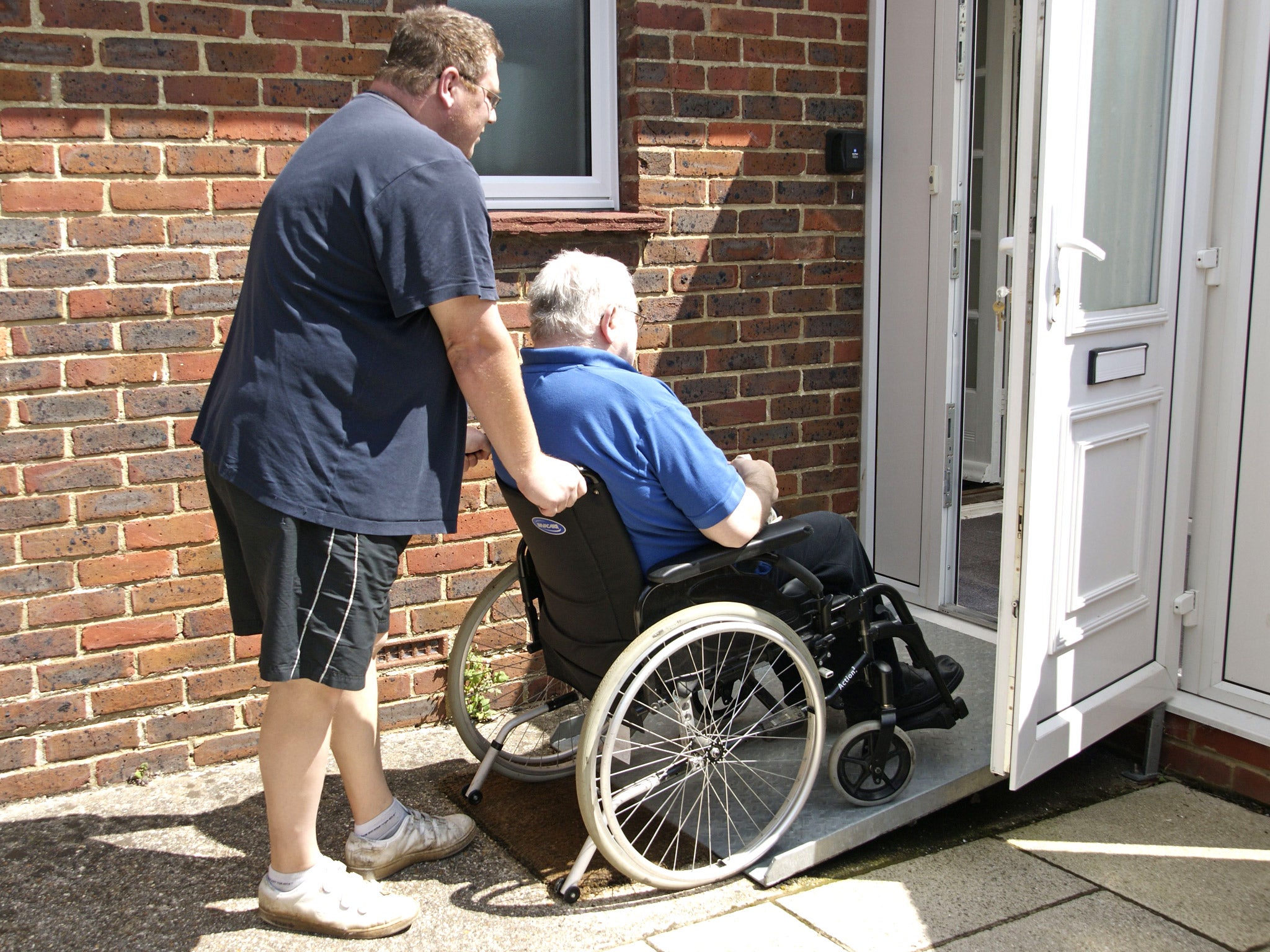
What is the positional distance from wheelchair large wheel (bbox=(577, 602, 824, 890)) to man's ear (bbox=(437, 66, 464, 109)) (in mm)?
1119

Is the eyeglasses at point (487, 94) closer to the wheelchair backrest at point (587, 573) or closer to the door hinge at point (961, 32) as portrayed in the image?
the wheelchair backrest at point (587, 573)

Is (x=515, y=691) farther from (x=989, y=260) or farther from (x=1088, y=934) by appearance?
(x=989, y=260)

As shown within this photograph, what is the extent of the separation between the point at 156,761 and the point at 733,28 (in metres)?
2.79

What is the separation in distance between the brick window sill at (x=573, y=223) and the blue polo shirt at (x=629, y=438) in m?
0.98

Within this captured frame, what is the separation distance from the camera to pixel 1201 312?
304cm

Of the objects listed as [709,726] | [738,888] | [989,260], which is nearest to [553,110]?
[709,726]

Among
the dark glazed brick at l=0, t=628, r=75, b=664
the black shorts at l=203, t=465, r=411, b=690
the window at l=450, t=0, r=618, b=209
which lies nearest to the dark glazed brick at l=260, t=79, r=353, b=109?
the window at l=450, t=0, r=618, b=209

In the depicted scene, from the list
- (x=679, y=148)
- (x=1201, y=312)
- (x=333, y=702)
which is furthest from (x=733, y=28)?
(x=333, y=702)

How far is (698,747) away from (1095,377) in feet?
4.24

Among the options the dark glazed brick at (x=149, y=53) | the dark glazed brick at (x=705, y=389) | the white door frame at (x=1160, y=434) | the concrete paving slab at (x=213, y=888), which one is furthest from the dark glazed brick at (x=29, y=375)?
the white door frame at (x=1160, y=434)

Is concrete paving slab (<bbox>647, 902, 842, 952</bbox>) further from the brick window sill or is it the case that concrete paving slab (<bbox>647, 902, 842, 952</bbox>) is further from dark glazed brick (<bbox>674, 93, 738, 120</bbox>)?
dark glazed brick (<bbox>674, 93, 738, 120</bbox>)

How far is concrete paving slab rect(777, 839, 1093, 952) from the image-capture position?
7.84ft

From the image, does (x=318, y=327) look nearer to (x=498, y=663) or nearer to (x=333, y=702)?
(x=333, y=702)

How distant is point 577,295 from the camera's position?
7.97 feet
